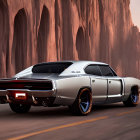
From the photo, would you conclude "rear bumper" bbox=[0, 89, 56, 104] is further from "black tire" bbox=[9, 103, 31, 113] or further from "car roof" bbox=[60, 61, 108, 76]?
"black tire" bbox=[9, 103, 31, 113]

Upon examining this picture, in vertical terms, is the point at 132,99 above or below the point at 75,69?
below

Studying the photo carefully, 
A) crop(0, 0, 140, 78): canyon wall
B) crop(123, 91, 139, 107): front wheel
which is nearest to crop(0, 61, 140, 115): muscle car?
crop(123, 91, 139, 107): front wheel

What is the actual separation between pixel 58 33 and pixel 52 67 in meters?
28.0

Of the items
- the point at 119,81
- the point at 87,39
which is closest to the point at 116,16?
the point at 87,39

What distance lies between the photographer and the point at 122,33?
63.2m

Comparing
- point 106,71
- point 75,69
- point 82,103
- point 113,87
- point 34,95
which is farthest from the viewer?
point 106,71

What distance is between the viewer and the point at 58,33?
37281 mm

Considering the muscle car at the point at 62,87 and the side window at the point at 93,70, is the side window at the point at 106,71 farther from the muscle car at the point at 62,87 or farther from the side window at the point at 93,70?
the side window at the point at 93,70

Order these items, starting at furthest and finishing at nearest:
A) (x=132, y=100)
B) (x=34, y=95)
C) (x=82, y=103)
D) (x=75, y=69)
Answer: (x=132, y=100) → (x=75, y=69) → (x=82, y=103) → (x=34, y=95)

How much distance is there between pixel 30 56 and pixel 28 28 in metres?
2.55

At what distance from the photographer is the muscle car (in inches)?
316

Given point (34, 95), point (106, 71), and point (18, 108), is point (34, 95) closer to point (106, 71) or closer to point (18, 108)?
point (18, 108)

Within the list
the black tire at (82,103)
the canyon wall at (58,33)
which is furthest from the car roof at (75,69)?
the canyon wall at (58,33)

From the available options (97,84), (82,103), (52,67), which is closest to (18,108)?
(52,67)
